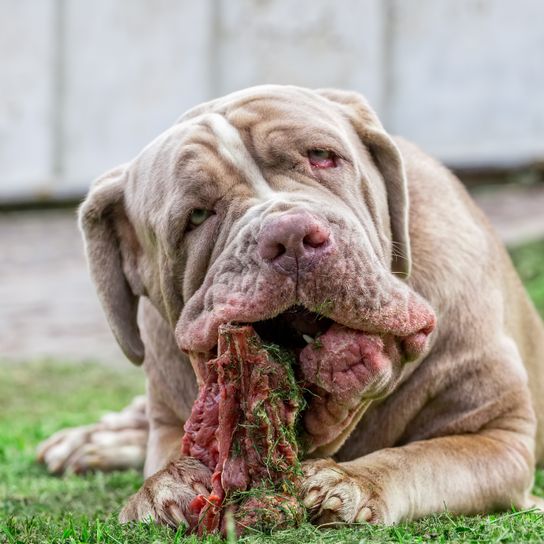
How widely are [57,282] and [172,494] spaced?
314 inches

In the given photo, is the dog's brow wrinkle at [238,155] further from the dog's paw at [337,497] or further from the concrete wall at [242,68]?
the concrete wall at [242,68]

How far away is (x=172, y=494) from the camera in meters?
3.08

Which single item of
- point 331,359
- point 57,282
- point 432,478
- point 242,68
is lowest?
point 57,282

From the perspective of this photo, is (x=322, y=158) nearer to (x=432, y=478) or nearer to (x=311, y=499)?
(x=432, y=478)

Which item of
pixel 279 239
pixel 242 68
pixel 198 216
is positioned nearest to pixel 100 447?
pixel 198 216

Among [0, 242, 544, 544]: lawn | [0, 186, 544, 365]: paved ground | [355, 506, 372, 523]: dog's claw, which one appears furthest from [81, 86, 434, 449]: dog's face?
[0, 186, 544, 365]: paved ground

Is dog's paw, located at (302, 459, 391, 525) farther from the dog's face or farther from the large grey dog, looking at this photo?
the dog's face

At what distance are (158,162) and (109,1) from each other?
9.89m

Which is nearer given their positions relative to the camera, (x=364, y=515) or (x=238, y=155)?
(x=364, y=515)

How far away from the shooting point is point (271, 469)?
2.93 metres

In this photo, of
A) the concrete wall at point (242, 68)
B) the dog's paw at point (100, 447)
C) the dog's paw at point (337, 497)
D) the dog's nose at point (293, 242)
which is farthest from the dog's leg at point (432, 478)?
the concrete wall at point (242, 68)

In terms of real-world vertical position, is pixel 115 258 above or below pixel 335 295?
below

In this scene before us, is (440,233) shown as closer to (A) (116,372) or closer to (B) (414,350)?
(B) (414,350)

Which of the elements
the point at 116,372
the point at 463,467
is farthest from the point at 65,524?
the point at 116,372
